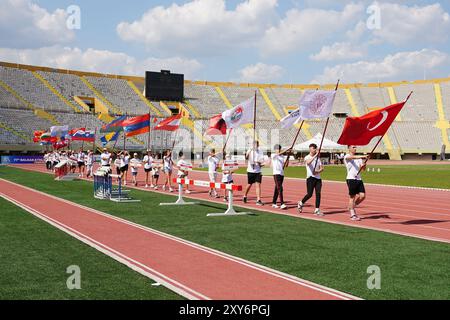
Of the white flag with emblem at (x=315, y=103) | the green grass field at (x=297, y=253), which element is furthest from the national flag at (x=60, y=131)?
the white flag with emblem at (x=315, y=103)

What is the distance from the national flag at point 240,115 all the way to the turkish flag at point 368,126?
3676mm

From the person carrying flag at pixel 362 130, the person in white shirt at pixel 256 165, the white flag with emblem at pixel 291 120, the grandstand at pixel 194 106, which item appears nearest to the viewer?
the person carrying flag at pixel 362 130

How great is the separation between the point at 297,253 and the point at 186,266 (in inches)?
73.5

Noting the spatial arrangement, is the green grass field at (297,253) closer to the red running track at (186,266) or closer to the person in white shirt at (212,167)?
the red running track at (186,266)

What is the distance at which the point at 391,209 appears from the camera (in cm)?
1454

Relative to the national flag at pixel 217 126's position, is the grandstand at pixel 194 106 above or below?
above

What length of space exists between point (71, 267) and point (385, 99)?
264ft

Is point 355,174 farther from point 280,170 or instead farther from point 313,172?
point 280,170

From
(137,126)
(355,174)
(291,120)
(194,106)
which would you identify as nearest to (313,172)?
(355,174)

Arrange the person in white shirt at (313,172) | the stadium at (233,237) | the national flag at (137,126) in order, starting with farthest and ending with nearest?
the national flag at (137,126)
the person in white shirt at (313,172)
the stadium at (233,237)

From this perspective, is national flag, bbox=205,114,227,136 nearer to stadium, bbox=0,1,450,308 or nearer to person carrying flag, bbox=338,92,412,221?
stadium, bbox=0,1,450,308

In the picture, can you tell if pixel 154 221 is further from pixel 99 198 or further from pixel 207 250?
pixel 99 198

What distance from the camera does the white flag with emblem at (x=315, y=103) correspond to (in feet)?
40.9
